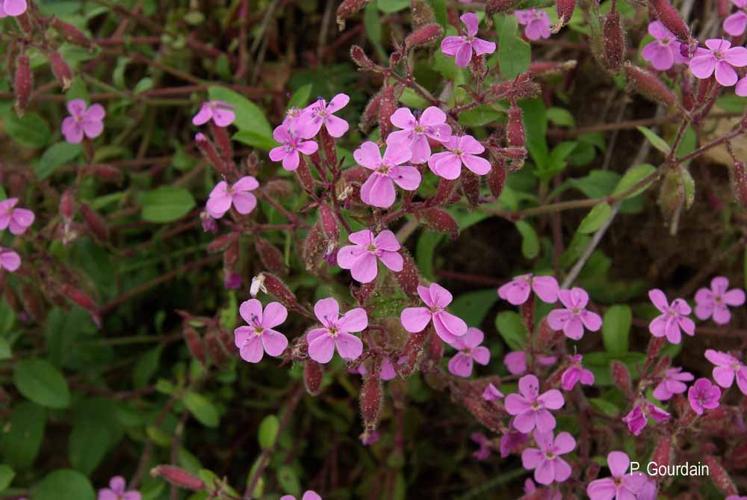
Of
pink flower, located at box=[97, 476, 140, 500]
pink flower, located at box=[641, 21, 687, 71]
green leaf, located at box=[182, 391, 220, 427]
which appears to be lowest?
pink flower, located at box=[97, 476, 140, 500]

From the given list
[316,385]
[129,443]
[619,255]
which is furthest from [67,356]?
[619,255]

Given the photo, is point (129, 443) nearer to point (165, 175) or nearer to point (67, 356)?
point (67, 356)

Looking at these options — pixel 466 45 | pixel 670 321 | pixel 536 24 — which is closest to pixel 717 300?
pixel 670 321

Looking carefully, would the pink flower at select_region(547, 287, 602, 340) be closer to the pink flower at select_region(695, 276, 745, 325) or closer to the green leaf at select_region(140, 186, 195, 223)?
the pink flower at select_region(695, 276, 745, 325)

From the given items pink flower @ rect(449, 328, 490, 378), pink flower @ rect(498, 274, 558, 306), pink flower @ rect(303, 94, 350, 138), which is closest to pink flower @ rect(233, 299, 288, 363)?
pink flower @ rect(303, 94, 350, 138)

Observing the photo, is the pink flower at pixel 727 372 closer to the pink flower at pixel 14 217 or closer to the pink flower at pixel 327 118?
the pink flower at pixel 327 118

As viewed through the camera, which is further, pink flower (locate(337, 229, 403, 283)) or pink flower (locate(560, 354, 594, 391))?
pink flower (locate(560, 354, 594, 391))
